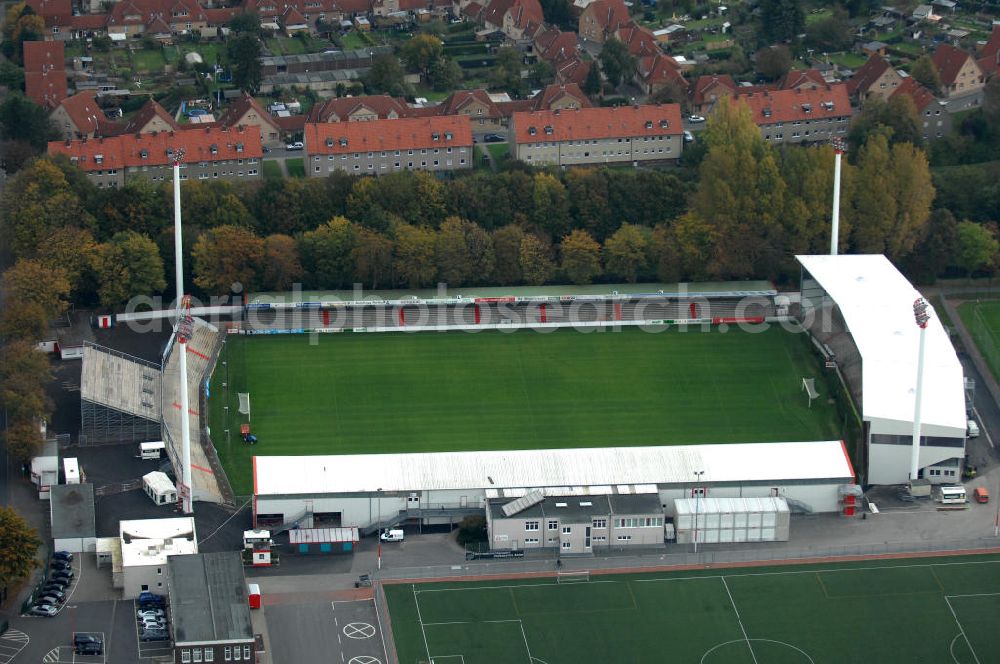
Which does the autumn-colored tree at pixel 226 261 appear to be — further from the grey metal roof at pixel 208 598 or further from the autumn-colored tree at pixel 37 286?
the grey metal roof at pixel 208 598

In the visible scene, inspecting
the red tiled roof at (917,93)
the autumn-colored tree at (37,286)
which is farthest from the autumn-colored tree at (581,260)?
the autumn-colored tree at (37,286)

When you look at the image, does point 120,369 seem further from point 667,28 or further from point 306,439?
point 667,28

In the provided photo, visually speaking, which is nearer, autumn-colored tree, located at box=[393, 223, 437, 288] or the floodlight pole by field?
the floodlight pole by field

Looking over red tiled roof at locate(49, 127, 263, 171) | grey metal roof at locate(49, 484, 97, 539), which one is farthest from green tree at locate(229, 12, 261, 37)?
grey metal roof at locate(49, 484, 97, 539)

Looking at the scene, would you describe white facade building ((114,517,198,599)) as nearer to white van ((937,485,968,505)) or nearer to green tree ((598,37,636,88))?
white van ((937,485,968,505))

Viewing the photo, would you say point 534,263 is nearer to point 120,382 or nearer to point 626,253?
point 626,253

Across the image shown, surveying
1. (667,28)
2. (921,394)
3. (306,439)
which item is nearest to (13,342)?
(306,439)
